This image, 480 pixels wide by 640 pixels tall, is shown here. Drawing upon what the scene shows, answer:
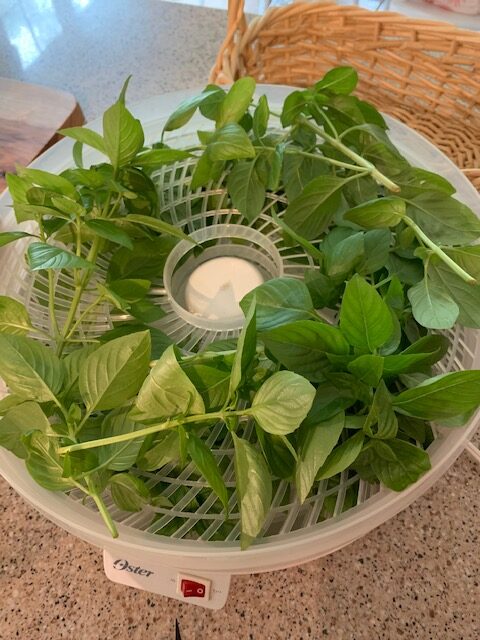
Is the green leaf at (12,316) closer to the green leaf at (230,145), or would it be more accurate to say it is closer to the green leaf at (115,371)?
the green leaf at (115,371)

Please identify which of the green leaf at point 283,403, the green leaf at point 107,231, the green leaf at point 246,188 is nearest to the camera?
the green leaf at point 283,403

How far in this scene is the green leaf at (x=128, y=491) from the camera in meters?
0.38

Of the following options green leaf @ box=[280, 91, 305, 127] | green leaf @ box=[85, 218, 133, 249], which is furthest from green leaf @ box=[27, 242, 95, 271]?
green leaf @ box=[280, 91, 305, 127]

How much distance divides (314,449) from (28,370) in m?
0.19

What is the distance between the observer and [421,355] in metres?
0.36

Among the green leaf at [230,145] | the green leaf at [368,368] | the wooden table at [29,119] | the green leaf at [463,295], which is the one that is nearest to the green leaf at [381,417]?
the green leaf at [368,368]

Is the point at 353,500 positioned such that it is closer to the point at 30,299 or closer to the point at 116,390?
the point at 116,390

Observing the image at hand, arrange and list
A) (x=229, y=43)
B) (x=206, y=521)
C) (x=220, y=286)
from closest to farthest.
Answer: (x=206, y=521), (x=220, y=286), (x=229, y=43)

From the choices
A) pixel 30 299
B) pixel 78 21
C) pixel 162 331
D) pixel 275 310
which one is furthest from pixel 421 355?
pixel 78 21

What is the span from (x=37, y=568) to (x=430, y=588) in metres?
0.36

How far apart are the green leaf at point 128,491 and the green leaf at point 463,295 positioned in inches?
10.2

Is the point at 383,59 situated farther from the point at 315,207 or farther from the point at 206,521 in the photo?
the point at 206,521

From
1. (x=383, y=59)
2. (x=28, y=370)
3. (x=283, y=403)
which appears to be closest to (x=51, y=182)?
(x=28, y=370)

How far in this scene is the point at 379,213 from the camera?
458mm
